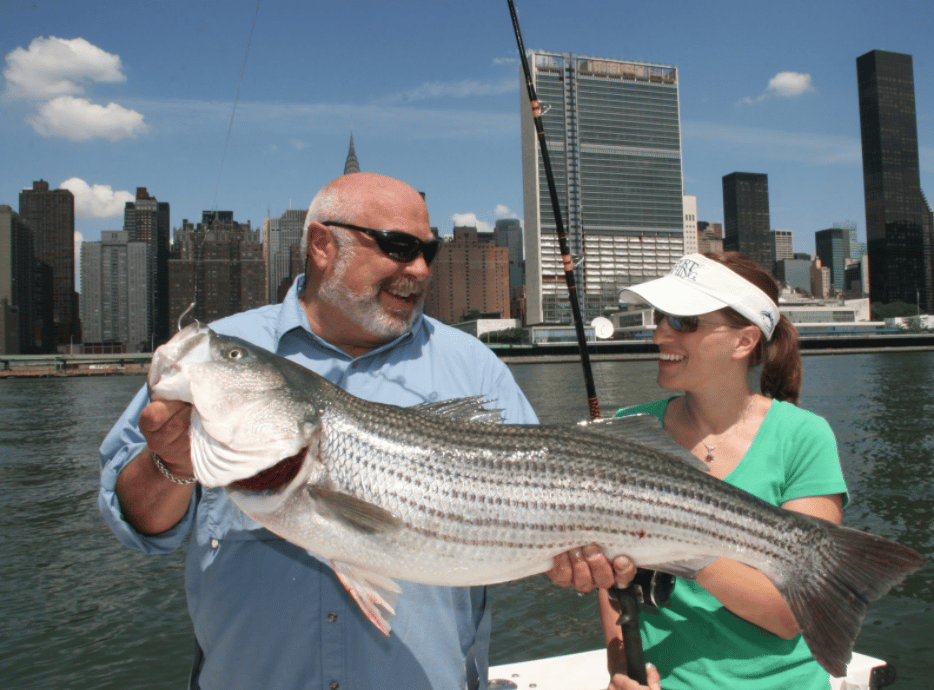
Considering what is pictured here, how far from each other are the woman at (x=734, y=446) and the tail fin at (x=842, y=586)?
18 centimetres

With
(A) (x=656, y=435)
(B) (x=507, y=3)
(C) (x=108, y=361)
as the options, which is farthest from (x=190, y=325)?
(C) (x=108, y=361)

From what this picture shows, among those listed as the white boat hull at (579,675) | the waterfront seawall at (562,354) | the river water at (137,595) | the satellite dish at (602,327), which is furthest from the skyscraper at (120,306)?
the white boat hull at (579,675)

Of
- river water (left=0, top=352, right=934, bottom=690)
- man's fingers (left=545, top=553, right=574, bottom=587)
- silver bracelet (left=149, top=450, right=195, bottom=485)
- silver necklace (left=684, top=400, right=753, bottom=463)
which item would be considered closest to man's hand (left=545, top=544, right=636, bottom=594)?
man's fingers (left=545, top=553, right=574, bottom=587)

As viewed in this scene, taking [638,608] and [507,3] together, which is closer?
[638,608]

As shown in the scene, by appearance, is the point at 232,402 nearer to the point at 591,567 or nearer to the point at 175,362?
the point at 175,362

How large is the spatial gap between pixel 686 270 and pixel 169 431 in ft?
8.50

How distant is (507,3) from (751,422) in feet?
14.9

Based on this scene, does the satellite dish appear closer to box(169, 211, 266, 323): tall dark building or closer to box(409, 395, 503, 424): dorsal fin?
box(409, 395, 503, 424): dorsal fin

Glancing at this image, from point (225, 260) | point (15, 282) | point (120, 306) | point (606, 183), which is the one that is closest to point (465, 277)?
point (606, 183)

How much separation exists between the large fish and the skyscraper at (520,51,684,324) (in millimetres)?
143545

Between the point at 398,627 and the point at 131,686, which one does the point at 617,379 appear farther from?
the point at 398,627

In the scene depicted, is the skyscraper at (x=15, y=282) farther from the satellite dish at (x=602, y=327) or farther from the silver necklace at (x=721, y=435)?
the silver necklace at (x=721, y=435)

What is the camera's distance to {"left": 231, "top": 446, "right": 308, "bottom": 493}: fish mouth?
8.04 ft

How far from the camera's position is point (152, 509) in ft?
9.26
